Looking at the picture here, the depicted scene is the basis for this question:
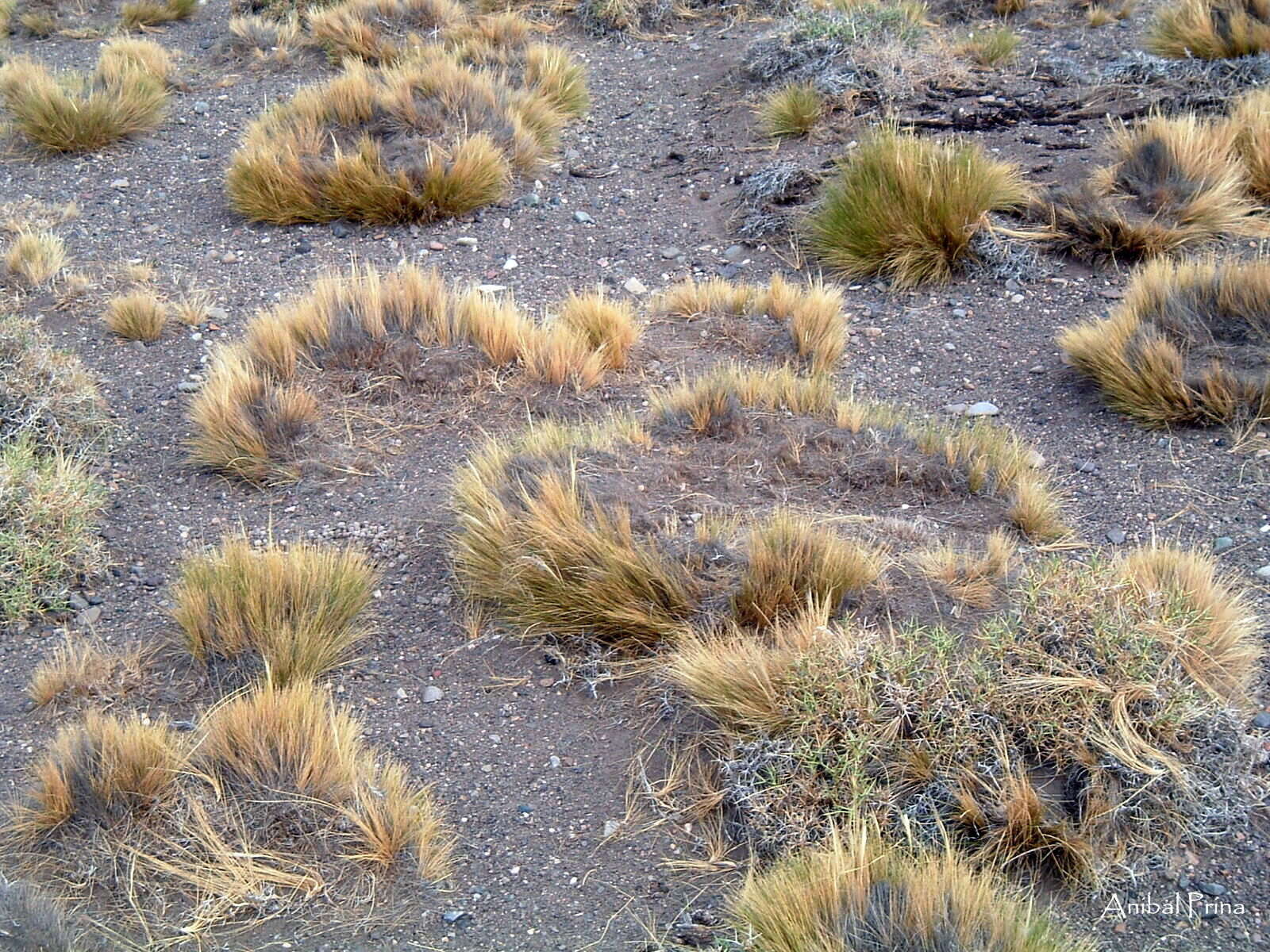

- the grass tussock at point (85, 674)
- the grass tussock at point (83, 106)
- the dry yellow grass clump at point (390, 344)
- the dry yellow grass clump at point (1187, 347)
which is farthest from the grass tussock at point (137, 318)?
the dry yellow grass clump at point (1187, 347)

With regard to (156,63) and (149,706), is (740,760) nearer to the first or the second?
(149,706)

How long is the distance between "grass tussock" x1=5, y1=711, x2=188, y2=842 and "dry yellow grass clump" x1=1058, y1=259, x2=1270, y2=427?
3693 mm

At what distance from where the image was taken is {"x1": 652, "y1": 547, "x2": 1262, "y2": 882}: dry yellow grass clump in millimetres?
2965

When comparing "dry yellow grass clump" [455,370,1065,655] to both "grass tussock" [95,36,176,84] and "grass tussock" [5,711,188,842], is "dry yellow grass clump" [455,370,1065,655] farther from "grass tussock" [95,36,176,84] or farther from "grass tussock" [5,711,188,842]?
"grass tussock" [95,36,176,84]

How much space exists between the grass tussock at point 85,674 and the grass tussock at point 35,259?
3.11 m

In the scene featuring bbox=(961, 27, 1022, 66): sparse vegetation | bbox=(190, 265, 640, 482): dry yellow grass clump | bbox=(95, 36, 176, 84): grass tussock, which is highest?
bbox=(961, 27, 1022, 66): sparse vegetation

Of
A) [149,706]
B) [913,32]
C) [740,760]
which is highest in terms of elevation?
[913,32]

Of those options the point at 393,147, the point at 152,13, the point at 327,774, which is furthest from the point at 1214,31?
the point at 152,13

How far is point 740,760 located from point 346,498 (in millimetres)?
2119

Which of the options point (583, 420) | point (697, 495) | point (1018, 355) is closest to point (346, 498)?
point (583, 420)

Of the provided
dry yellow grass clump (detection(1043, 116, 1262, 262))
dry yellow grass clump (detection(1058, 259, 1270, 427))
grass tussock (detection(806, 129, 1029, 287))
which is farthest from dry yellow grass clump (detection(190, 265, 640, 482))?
dry yellow grass clump (detection(1043, 116, 1262, 262))

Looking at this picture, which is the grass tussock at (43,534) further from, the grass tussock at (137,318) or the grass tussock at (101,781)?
the grass tussock at (137,318)

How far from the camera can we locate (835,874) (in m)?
2.66

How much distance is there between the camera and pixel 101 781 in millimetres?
3180
